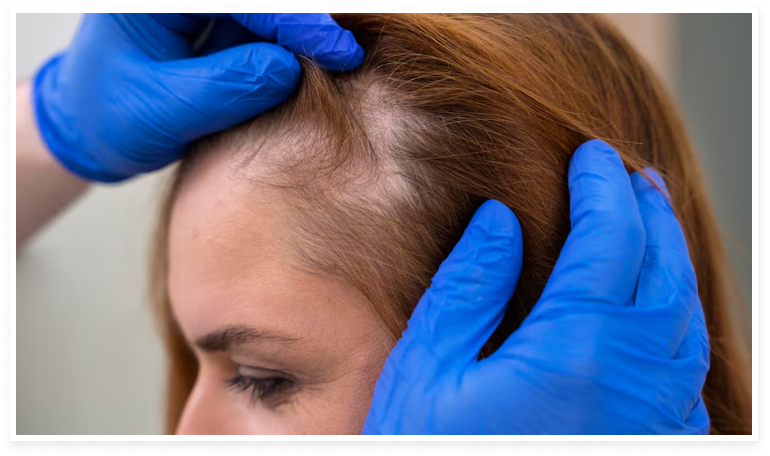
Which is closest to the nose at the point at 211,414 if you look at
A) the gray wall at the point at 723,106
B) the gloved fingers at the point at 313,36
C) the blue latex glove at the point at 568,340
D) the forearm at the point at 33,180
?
the blue latex glove at the point at 568,340

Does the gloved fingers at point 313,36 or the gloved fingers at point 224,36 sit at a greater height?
the gloved fingers at point 313,36

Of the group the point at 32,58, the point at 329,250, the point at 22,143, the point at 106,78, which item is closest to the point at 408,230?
the point at 329,250

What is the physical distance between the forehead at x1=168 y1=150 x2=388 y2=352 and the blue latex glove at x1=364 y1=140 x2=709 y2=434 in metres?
0.09

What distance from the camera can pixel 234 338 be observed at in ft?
2.20

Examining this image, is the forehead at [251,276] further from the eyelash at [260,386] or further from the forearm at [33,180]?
the forearm at [33,180]

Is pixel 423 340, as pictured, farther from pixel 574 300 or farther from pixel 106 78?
pixel 106 78

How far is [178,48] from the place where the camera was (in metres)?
0.83

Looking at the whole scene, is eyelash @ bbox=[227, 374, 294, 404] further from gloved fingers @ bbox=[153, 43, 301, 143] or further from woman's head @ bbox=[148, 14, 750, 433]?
gloved fingers @ bbox=[153, 43, 301, 143]

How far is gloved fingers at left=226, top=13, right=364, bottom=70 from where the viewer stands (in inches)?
25.9

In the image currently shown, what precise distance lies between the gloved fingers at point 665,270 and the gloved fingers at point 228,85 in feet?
1.51

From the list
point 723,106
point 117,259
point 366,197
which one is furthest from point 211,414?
point 723,106

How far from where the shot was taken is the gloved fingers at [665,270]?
0.59 metres

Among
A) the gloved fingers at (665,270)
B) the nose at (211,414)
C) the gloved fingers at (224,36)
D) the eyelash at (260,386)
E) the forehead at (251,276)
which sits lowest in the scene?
the nose at (211,414)

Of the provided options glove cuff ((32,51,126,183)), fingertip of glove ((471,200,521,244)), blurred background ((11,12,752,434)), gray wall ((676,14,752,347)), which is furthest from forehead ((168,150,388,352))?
gray wall ((676,14,752,347))
